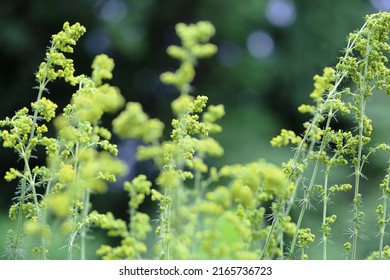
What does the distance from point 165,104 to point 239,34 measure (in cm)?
132

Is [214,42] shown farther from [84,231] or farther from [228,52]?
[84,231]

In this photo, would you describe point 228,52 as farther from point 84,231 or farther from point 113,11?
point 84,231

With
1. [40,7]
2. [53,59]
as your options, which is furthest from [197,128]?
[40,7]

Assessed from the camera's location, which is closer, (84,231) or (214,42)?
(84,231)

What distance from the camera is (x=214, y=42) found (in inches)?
371

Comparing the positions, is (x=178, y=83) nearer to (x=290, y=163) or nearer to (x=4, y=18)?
(x=290, y=163)

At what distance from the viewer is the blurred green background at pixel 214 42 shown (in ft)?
28.8

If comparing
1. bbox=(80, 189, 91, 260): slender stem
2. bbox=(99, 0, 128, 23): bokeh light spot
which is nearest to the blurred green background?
bbox=(99, 0, 128, 23): bokeh light spot

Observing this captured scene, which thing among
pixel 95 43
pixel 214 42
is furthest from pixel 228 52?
pixel 95 43

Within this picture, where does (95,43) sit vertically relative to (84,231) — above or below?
above

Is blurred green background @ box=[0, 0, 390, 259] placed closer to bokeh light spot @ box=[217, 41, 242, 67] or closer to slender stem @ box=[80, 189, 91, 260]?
bokeh light spot @ box=[217, 41, 242, 67]

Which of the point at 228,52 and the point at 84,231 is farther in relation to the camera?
the point at 228,52

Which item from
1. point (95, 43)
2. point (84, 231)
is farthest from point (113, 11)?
point (84, 231)

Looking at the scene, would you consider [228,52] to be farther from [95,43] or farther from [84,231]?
[84,231]
